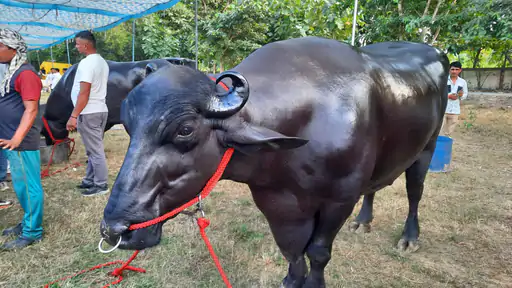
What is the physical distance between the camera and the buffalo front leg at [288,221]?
189 centimetres

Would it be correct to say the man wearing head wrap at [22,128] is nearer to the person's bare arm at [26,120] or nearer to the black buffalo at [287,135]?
the person's bare arm at [26,120]

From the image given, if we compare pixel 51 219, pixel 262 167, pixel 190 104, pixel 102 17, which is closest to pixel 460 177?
pixel 262 167

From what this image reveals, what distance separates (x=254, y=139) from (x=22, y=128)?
2384 millimetres

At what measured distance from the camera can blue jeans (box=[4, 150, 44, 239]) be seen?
2.91 m

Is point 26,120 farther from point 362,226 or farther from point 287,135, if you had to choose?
point 362,226

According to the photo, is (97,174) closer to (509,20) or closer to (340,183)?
(340,183)

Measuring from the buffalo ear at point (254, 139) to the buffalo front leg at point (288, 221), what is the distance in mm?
522

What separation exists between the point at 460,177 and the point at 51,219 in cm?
568

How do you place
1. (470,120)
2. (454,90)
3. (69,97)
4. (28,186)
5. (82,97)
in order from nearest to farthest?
(28,186), (82,97), (69,97), (454,90), (470,120)

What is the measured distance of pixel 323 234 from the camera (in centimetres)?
200

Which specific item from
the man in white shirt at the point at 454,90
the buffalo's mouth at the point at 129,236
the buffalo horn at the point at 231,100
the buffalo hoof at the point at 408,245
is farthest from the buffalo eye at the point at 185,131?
the man in white shirt at the point at 454,90

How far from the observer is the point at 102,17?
597 cm

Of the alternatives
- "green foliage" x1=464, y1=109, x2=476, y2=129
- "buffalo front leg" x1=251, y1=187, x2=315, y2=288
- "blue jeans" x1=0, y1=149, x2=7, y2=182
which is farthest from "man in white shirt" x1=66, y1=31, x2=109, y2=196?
"green foliage" x1=464, y1=109, x2=476, y2=129

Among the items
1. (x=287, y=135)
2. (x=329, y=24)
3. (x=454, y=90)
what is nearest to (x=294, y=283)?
(x=287, y=135)
